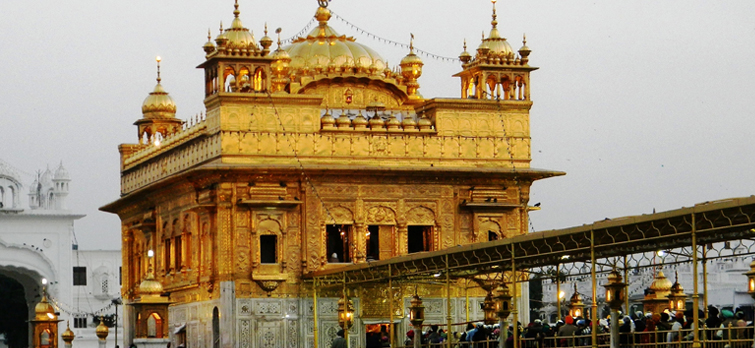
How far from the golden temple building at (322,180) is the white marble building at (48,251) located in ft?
85.1

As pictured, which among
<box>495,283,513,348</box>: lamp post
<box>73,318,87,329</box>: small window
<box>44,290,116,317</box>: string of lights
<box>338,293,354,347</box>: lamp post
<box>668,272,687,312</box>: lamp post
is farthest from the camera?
<box>73,318,87,329</box>: small window

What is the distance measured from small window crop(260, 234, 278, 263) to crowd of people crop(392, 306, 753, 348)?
648cm

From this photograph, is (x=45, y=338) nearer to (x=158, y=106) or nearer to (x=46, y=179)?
(x=158, y=106)

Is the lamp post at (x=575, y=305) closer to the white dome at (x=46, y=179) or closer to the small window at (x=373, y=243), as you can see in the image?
the small window at (x=373, y=243)

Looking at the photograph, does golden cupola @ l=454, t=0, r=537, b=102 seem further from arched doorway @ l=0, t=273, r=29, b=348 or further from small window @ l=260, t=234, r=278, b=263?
arched doorway @ l=0, t=273, r=29, b=348


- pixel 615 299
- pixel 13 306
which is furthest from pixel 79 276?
pixel 615 299

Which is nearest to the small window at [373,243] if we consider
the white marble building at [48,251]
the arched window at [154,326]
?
the arched window at [154,326]

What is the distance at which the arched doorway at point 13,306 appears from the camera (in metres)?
62.5

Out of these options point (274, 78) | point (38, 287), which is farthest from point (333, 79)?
point (38, 287)

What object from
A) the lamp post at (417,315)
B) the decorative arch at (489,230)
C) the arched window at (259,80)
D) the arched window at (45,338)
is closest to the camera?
the lamp post at (417,315)

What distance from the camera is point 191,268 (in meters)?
34.4

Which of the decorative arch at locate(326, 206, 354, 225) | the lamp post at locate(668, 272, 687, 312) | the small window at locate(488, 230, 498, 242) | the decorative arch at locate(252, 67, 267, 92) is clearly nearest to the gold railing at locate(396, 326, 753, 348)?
the lamp post at locate(668, 272, 687, 312)

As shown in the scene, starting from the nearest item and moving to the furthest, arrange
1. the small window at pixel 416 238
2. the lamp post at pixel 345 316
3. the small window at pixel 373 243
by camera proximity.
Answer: the lamp post at pixel 345 316, the small window at pixel 373 243, the small window at pixel 416 238

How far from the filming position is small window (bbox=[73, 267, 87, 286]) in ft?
212
